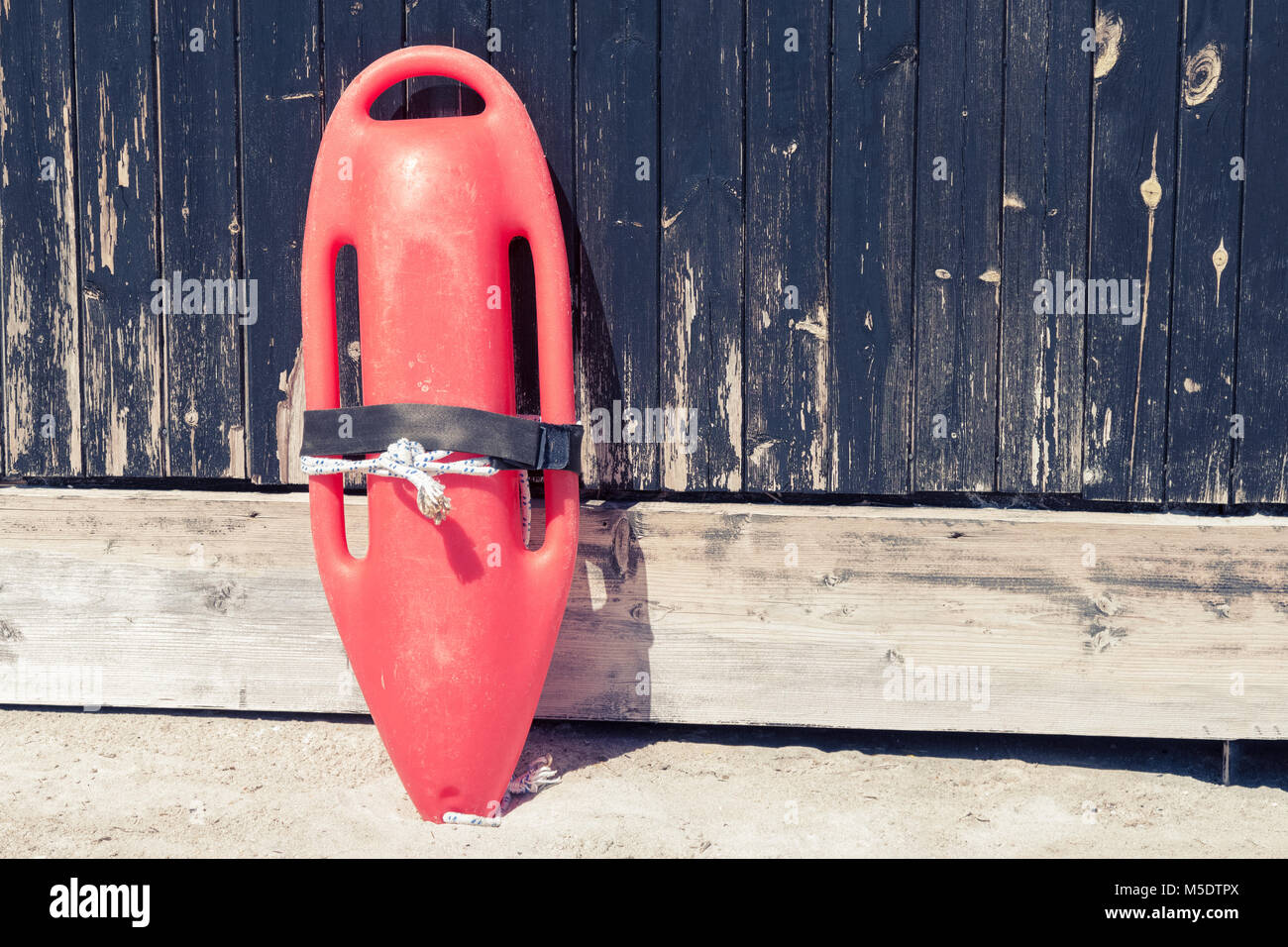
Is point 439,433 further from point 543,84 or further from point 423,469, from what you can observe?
point 543,84

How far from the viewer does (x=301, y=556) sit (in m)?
2.27

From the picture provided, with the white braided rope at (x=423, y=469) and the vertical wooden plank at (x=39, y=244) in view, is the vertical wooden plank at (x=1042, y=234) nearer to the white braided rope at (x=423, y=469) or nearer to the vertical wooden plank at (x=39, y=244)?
the white braided rope at (x=423, y=469)

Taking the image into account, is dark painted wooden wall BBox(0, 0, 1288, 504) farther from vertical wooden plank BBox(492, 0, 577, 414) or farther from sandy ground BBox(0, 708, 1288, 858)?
sandy ground BBox(0, 708, 1288, 858)

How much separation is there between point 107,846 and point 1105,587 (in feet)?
6.83

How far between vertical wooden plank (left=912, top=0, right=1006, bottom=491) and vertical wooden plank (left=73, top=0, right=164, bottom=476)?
1.74 m

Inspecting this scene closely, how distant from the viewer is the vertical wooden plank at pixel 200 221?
7.22 feet

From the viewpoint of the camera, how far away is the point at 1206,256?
81.8 inches

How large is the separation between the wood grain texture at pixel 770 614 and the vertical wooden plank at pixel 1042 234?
148 millimetres

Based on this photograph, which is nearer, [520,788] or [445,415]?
[445,415]

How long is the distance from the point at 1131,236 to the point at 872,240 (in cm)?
55

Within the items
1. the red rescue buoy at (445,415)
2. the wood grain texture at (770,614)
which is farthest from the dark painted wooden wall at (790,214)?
the red rescue buoy at (445,415)

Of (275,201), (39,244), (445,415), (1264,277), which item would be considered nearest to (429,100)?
(275,201)

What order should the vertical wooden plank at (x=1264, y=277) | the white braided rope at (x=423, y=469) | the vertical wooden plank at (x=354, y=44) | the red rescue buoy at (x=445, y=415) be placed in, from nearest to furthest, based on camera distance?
the white braided rope at (x=423, y=469), the red rescue buoy at (x=445, y=415), the vertical wooden plank at (x=1264, y=277), the vertical wooden plank at (x=354, y=44)

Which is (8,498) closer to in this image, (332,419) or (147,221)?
(147,221)
